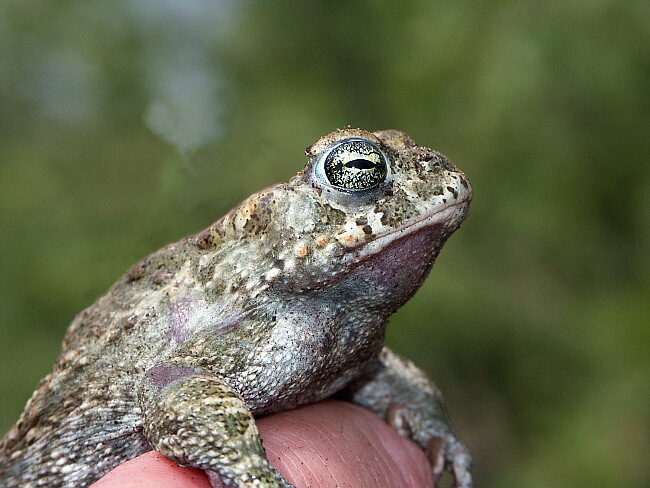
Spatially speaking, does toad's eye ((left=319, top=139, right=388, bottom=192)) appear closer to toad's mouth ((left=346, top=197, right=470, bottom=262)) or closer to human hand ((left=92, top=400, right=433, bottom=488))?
toad's mouth ((left=346, top=197, right=470, bottom=262))

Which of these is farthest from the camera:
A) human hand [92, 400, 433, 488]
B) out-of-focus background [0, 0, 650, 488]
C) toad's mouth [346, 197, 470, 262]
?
out-of-focus background [0, 0, 650, 488]

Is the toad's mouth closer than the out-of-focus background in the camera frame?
Yes

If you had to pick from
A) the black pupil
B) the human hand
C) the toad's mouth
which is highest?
the black pupil

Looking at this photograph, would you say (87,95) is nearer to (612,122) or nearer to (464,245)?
(464,245)

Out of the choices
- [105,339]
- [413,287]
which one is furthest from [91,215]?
[413,287]

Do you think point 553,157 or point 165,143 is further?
point 165,143

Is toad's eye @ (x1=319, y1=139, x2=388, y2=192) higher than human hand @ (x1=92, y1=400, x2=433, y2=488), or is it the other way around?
toad's eye @ (x1=319, y1=139, x2=388, y2=192)

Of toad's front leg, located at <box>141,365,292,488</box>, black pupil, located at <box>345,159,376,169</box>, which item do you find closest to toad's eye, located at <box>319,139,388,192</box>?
black pupil, located at <box>345,159,376,169</box>
